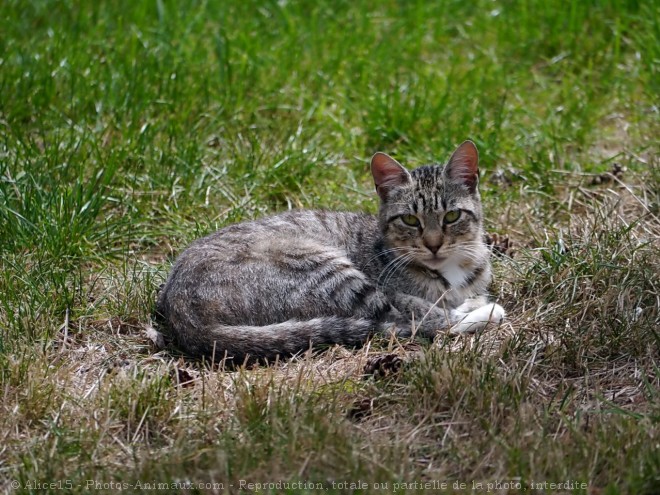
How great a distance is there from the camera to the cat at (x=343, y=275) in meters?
4.60

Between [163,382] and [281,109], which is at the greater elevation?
[281,109]

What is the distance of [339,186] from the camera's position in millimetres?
6367

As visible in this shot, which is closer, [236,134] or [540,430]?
[540,430]

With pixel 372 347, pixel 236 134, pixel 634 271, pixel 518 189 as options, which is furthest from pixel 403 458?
pixel 236 134

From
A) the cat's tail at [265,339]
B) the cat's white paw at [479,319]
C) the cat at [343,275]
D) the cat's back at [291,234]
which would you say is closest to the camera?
the cat's tail at [265,339]

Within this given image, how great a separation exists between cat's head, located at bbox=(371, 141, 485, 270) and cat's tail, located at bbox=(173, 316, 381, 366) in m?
0.68

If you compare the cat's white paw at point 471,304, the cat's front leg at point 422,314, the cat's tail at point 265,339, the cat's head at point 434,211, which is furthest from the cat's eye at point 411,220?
the cat's tail at point 265,339

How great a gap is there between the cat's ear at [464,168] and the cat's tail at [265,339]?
42.7 inches

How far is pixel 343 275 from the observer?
16.2 feet

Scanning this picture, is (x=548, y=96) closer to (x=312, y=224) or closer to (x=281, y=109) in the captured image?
(x=281, y=109)

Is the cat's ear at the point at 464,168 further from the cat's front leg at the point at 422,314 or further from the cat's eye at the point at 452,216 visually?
the cat's front leg at the point at 422,314

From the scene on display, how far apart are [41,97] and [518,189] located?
3.40 meters

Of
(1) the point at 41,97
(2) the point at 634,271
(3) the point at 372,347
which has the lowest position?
(3) the point at 372,347

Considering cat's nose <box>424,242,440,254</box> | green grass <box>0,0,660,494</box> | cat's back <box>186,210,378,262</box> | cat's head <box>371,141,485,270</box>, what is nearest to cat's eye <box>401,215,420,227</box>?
cat's head <box>371,141,485,270</box>
